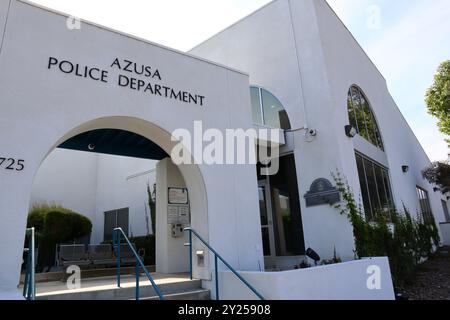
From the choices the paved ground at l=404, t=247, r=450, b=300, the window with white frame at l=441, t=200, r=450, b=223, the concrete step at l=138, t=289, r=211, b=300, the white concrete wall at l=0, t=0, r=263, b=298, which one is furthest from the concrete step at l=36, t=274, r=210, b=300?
the window with white frame at l=441, t=200, r=450, b=223

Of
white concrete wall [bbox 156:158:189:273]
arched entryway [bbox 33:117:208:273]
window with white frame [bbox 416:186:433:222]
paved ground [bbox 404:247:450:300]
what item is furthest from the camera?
window with white frame [bbox 416:186:433:222]

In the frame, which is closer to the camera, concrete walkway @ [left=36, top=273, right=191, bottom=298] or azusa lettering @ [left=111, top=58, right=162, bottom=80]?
concrete walkway @ [left=36, top=273, right=191, bottom=298]

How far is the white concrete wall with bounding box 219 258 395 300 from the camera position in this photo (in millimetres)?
4676

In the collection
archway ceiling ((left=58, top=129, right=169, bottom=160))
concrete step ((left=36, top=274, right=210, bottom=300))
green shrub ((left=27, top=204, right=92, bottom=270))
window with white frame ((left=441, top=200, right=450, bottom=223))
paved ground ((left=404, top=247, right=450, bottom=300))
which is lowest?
paved ground ((left=404, top=247, right=450, bottom=300))

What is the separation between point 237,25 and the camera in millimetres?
11328

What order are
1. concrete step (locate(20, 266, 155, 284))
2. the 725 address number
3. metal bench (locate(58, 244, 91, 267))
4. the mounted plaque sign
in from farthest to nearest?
metal bench (locate(58, 244, 91, 267)) < the mounted plaque sign < concrete step (locate(20, 266, 155, 284)) < the 725 address number

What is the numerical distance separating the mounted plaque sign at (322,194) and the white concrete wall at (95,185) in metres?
6.08

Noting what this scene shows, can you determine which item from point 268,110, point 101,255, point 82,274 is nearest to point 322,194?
point 268,110

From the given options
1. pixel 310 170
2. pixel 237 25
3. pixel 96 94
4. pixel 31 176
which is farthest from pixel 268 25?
pixel 31 176

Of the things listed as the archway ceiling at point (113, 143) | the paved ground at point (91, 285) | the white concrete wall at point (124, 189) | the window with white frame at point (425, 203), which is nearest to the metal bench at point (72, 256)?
the paved ground at point (91, 285)

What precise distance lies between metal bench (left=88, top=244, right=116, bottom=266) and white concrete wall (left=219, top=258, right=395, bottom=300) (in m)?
4.82

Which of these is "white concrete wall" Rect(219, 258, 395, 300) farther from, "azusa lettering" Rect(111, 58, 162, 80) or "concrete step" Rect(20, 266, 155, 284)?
"azusa lettering" Rect(111, 58, 162, 80)

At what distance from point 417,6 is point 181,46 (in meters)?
8.21

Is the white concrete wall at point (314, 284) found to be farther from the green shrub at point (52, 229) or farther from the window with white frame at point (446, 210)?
the window with white frame at point (446, 210)
